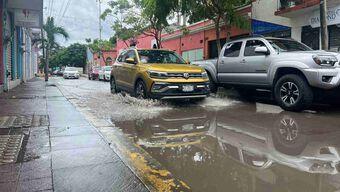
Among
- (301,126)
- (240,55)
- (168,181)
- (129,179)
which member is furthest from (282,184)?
(240,55)

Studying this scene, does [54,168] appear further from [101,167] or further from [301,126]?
[301,126]

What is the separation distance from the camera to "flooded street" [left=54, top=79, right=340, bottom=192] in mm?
3912

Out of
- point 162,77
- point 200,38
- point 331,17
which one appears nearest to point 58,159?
point 162,77

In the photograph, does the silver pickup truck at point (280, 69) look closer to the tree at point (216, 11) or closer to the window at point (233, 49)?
the window at point (233, 49)

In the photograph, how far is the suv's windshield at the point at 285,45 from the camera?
9484 millimetres

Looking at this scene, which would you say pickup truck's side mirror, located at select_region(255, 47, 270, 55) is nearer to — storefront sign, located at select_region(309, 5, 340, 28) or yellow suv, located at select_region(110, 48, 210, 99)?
yellow suv, located at select_region(110, 48, 210, 99)

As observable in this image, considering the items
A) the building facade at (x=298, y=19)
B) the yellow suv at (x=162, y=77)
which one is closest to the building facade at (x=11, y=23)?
the yellow suv at (x=162, y=77)

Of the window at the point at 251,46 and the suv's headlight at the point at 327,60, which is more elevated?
the window at the point at 251,46

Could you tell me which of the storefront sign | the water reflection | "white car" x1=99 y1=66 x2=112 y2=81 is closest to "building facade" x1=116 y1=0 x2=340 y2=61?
the storefront sign

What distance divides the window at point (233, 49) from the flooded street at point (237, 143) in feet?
6.63

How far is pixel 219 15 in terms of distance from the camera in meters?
14.5

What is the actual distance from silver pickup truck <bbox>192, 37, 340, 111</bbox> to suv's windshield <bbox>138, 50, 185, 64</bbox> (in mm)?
1458

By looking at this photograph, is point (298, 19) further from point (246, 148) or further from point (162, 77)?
point (246, 148)

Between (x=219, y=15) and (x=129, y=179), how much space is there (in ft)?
38.1
